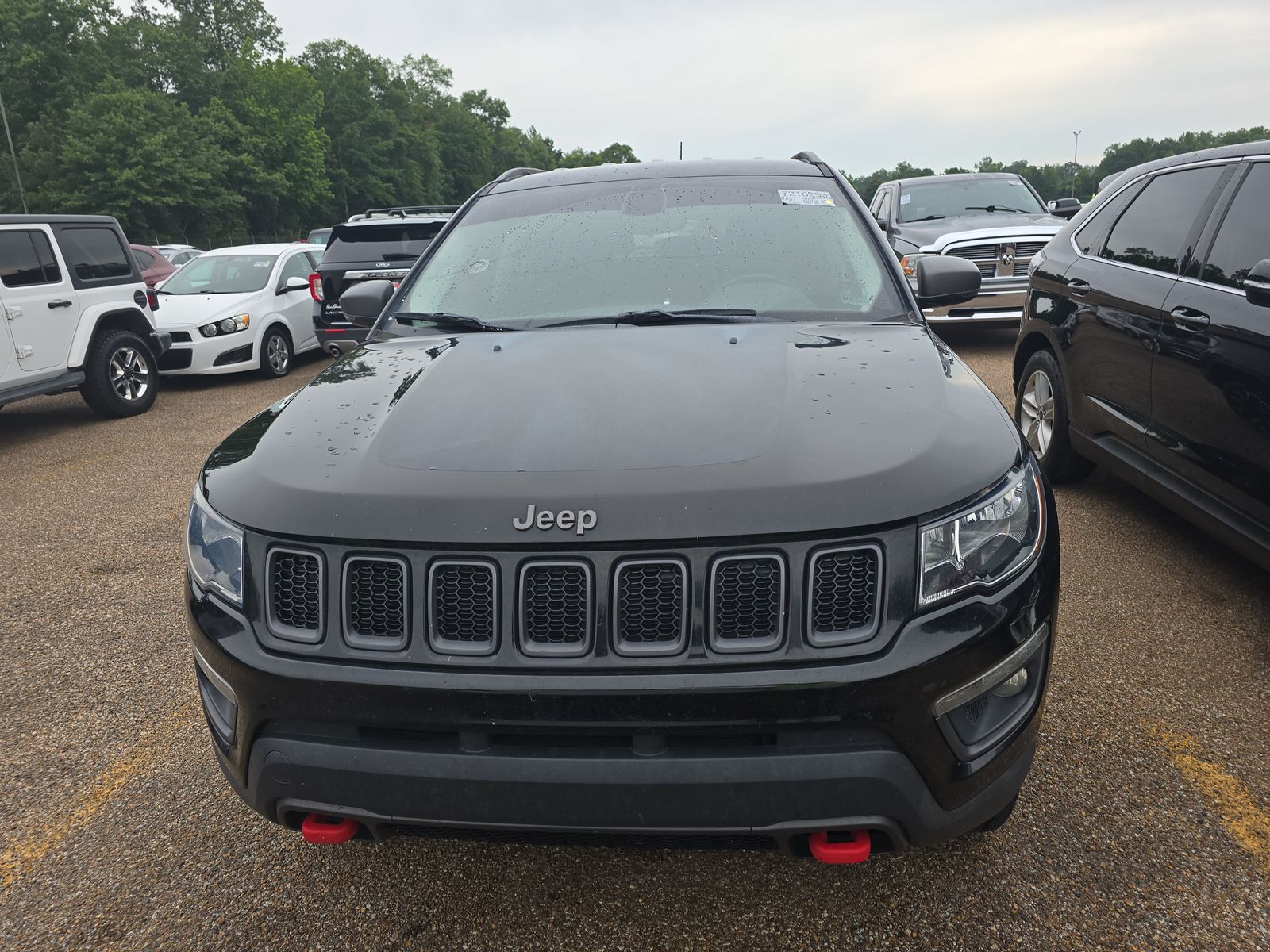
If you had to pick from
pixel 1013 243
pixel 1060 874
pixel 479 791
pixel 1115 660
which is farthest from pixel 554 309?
pixel 1013 243

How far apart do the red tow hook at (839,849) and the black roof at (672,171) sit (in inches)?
97.2

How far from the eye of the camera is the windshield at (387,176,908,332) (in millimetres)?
2746

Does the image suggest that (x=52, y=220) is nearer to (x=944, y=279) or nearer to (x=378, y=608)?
(x=944, y=279)

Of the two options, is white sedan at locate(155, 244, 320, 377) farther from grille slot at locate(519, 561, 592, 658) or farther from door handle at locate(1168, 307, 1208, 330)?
grille slot at locate(519, 561, 592, 658)

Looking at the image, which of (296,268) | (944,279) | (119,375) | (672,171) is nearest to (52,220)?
(119,375)

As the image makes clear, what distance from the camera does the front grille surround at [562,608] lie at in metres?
1.66

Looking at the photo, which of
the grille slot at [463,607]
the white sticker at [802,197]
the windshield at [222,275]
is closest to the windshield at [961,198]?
Result: the windshield at [222,275]

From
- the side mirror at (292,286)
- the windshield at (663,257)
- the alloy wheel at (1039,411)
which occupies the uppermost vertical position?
the windshield at (663,257)

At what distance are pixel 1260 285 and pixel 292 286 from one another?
10.4 meters

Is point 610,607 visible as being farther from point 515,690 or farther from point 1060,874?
point 1060,874

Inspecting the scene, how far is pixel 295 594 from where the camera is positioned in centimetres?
178

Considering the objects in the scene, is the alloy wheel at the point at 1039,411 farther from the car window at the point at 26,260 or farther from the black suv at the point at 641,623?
the car window at the point at 26,260

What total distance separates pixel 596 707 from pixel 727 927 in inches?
30.0

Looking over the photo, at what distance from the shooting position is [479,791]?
1665 millimetres
